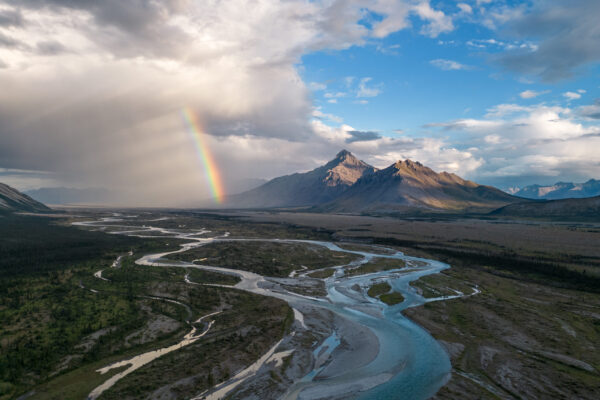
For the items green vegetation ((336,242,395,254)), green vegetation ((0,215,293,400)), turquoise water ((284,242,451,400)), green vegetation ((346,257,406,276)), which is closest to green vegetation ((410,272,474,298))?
turquoise water ((284,242,451,400))

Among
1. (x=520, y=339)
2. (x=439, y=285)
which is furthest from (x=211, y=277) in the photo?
(x=520, y=339)

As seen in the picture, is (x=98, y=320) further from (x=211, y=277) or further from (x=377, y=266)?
(x=377, y=266)

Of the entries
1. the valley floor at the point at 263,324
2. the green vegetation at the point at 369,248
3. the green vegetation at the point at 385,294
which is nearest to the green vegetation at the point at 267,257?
the valley floor at the point at 263,324

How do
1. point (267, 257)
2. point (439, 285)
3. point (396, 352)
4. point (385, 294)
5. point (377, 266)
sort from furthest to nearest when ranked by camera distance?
point (267, 257) < point (377, 266) < point (439, 285) < point (385, 294) < point (396, 352)

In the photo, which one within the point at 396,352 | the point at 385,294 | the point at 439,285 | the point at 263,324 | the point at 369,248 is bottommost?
the point at 396,352

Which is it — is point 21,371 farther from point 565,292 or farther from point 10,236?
point 10,236

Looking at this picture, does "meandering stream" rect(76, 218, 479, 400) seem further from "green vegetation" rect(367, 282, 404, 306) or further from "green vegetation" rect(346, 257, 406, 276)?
"green vegetation" rect(346, 257, 406, 276)

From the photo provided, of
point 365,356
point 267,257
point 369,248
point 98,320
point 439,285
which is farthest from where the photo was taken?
point 369,248
